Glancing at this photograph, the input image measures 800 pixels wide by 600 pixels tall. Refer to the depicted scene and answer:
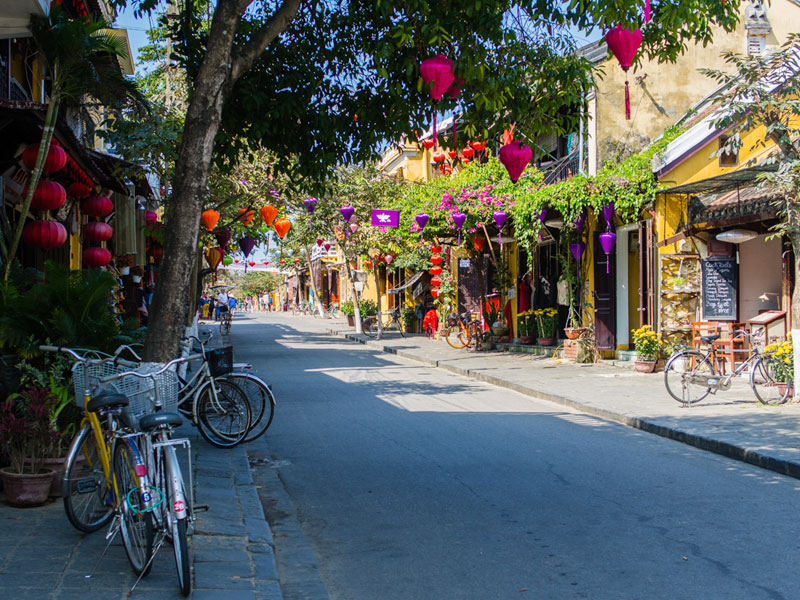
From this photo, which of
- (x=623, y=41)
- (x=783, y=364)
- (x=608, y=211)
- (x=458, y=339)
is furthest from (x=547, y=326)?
(x=623, y=41)

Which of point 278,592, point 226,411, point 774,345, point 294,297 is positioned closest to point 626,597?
point 278,592

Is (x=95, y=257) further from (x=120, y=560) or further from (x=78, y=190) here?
(x=120, y=560)

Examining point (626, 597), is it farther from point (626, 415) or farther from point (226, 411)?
point (626, 415)

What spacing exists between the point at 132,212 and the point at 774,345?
10.9 m

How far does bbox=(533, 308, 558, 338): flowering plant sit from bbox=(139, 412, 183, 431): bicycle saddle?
18620 millimetres

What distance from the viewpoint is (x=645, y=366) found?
16875 mm

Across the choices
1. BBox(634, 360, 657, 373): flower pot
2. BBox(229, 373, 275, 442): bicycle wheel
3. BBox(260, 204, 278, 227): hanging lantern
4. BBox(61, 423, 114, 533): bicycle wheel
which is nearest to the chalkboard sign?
BBox(634, 360, 657, 373): flower pot

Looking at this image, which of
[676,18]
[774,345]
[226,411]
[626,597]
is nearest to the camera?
Result: [626,597]

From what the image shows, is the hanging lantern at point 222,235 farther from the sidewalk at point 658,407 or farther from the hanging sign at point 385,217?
the sidewalk at point 658,407

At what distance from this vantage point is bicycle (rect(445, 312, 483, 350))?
2567cm

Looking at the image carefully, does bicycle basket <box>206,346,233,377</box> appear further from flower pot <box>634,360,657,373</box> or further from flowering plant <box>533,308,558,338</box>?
flowering plant <box>533,308,558,338</box>

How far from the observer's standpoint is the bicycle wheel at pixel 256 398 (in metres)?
9.53

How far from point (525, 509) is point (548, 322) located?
53.5 feet

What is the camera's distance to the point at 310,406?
520 inches
